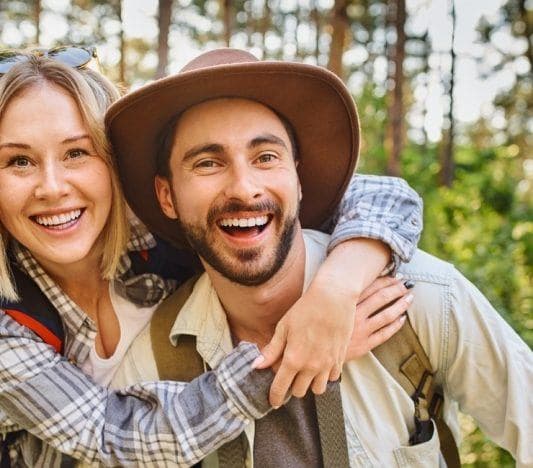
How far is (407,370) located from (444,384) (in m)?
0.23

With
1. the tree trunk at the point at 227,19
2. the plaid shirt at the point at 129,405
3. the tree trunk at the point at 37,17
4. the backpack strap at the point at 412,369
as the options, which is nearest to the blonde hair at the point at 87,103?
the plaid shirt at the point at 129,405

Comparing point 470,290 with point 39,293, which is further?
point 39,293

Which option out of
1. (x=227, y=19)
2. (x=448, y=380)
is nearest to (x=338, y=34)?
(x=227, y=19)

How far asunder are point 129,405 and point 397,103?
1446 cm

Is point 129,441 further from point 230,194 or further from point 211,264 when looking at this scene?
point 230,194

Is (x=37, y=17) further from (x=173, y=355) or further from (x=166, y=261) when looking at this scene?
(x=173, y=355)

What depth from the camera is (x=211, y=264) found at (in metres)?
2.41

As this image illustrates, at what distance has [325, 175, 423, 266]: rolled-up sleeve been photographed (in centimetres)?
228

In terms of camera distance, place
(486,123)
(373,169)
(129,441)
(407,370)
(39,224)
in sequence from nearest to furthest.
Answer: (129,441) → (407,370) → (39,224) → (373,169) → (486,123)

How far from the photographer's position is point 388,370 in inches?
88.4

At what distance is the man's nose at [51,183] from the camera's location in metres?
2.29

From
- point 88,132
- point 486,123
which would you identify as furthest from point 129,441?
point 486,123

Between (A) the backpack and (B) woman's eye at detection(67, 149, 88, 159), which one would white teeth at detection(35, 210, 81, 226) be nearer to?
(B) woman's eye at detection(67, 149, 88, 159)

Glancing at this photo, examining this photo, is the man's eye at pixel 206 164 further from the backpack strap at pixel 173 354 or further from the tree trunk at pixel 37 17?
the tree trunk at pixel 37 17
